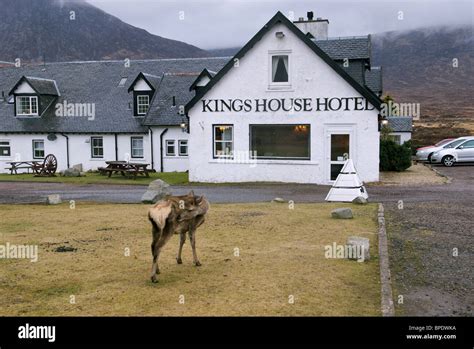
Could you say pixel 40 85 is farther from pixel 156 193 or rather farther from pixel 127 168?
pixel 156 193

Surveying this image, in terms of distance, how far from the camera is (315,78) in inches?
1032

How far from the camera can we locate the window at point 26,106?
3950 cm

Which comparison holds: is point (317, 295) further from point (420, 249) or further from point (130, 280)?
point (420, 249)

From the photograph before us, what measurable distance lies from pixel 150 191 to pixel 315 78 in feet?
36.5

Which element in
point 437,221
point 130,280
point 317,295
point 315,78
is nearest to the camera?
point 317,295

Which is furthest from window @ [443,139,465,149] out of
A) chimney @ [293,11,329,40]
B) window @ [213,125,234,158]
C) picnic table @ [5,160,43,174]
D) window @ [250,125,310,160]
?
picnic table @ [5,160,43,174]

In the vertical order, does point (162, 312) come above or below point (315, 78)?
below

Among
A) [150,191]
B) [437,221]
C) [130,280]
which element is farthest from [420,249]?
[150,191]

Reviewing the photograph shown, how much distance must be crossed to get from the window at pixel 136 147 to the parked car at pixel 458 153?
20.8 m

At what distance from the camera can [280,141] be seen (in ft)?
88.7

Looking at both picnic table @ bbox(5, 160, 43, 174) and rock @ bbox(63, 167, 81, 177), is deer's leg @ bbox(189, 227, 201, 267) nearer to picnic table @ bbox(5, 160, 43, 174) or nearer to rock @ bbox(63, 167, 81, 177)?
rock @ bbox(63, 167, 81, 177)

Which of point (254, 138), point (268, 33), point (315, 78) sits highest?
point (268, 33)

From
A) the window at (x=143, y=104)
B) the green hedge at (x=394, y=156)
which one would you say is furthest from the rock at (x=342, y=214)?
the window at (x=143, y=104)

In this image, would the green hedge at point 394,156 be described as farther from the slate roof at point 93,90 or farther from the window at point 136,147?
the window at point 136,147
